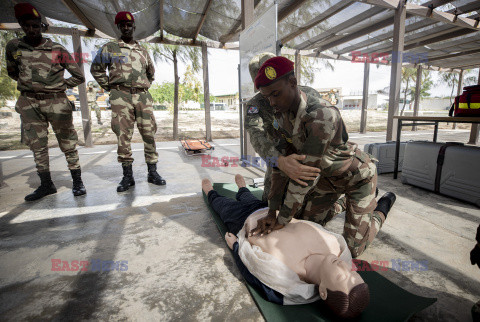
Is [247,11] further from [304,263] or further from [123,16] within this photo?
[304,263]

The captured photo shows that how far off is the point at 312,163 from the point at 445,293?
112cm

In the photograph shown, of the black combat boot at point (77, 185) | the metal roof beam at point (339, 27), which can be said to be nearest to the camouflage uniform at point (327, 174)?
the black combat boot at point (77, 185)

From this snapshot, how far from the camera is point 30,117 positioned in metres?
2.93

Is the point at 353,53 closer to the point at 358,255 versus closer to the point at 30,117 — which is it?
the point at 358,255

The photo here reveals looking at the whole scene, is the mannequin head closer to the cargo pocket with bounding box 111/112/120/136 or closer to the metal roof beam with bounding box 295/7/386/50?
the cargo pocket with bounding box 111/112/120/136

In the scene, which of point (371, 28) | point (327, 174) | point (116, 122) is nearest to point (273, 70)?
point (327, 174)

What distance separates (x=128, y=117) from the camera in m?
3.28

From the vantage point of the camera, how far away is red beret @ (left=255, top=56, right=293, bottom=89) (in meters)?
1.34

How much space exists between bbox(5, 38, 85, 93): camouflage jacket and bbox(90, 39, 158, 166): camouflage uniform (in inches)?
14.5

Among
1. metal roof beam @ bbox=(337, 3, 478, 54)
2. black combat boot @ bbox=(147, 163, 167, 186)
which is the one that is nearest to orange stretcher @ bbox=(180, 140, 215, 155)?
black combat boot @ bbox=(147, 163, 167, 186)

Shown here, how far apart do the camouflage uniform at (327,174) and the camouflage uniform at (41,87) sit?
290cm

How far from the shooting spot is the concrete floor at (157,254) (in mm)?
1316

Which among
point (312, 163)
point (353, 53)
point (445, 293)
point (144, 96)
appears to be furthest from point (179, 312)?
point (353, 53)

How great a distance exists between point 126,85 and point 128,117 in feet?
1.41
